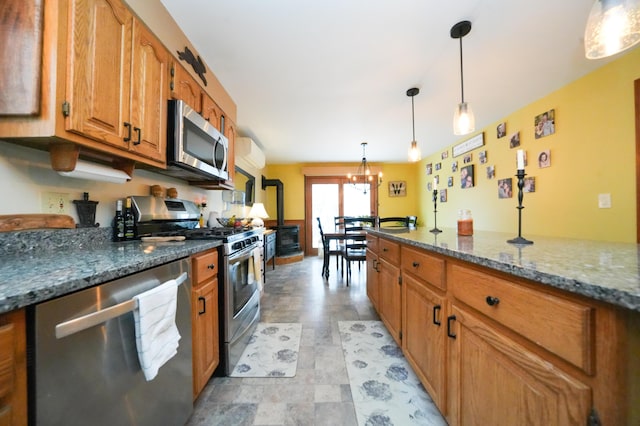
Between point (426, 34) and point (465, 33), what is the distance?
28 centimetres

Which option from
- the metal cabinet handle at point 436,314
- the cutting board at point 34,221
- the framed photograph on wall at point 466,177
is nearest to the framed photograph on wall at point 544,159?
the framed photograph on wall at point 466,177

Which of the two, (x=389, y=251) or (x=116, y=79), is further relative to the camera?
(x=389, y=251)

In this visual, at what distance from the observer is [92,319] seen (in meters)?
0.65

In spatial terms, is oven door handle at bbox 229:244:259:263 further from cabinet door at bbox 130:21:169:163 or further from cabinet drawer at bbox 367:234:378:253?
cabinet drawer at bbox 367:234:378:253

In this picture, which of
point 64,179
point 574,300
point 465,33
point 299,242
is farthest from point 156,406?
point 299,242

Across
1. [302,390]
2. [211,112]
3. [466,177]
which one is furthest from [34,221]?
[466,177]

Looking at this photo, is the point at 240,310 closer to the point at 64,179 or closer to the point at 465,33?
the point at 64,179

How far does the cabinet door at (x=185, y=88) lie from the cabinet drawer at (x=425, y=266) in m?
1.87

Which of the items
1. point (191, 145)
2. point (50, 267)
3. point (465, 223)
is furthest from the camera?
point (191, 145)

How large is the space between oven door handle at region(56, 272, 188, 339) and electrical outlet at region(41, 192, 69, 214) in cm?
81

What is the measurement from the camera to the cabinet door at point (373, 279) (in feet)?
7.26

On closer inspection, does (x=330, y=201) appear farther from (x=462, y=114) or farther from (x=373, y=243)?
(x=462, y=114)

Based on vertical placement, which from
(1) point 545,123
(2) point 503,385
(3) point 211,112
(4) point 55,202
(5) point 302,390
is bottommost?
(5) point 302,390

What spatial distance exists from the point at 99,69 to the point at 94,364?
1185 millimetres
